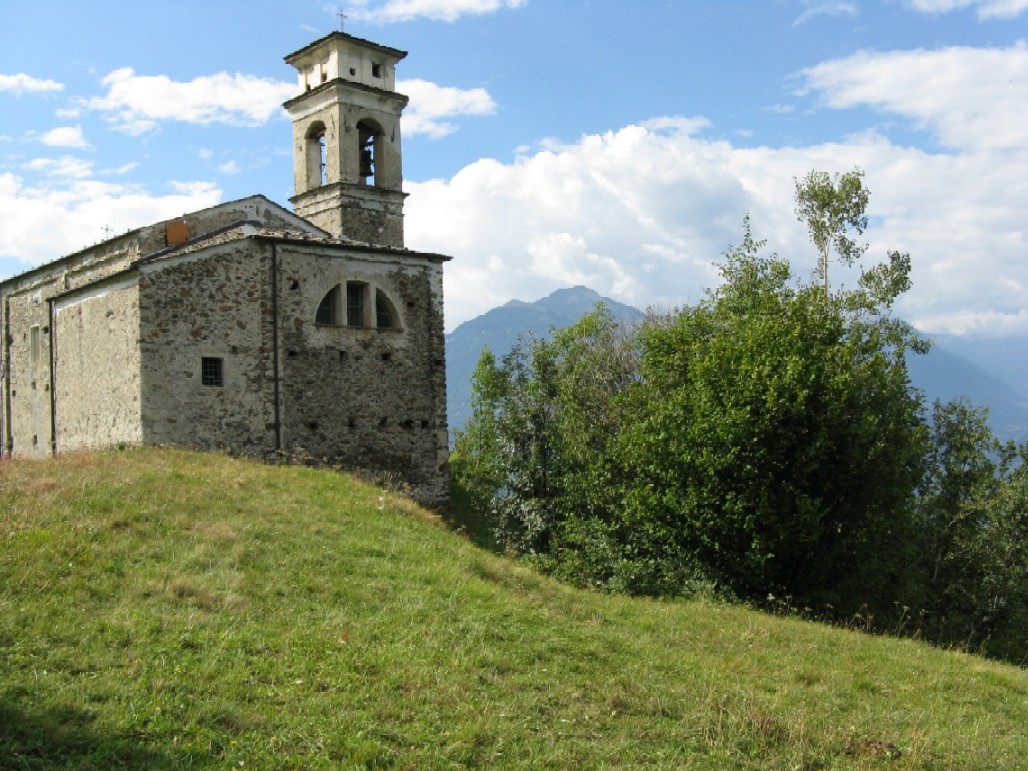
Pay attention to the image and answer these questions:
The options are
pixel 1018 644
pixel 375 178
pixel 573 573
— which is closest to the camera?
pixel 573 573

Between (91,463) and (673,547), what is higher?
(91,463)

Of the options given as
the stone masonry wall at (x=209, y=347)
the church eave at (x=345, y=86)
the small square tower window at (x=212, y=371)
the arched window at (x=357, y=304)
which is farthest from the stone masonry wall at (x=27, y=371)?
the church eave at (x=345, y=86)

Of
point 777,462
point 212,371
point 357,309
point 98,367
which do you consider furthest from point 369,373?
point 777,462

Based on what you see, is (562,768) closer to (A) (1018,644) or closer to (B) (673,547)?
(B) (673,547)

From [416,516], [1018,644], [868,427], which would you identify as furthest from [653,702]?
[1018,644]

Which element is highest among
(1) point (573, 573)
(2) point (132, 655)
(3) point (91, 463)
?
(3) point (91, 463)

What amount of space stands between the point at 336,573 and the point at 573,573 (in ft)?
35.1

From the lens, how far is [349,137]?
27.9 m

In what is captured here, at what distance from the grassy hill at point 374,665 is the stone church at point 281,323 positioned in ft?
20.9

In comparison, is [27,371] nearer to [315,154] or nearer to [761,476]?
[315,154]

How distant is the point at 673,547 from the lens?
2112cm

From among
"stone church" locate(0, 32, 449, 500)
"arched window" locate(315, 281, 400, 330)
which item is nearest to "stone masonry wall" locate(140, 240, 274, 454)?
"stone church" locate(0, 32, 449, 500)

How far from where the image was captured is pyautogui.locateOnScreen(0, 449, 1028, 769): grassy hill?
25.2ft

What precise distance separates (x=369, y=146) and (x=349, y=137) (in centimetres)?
113
